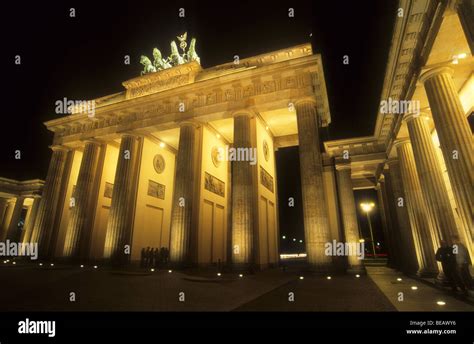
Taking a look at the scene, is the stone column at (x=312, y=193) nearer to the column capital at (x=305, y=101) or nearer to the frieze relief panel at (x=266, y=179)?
the column capital at (x=305, y=101)

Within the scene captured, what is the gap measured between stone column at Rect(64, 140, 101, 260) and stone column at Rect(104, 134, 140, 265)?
313 cm

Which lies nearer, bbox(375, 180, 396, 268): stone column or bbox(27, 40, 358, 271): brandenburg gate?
bbox(27, 40, 358, 271): brandenburg gate

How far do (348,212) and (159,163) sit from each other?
1662 cm

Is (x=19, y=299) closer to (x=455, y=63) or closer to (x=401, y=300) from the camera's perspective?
(x=401, y=300)

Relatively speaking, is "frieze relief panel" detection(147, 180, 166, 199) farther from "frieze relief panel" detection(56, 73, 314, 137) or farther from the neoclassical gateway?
"frieze relief panel" detection(56, 73, 314, 137)

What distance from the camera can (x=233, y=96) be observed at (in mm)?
18812

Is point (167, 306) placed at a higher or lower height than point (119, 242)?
lower

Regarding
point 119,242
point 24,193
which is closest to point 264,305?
point 119,242

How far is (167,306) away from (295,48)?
18.5m

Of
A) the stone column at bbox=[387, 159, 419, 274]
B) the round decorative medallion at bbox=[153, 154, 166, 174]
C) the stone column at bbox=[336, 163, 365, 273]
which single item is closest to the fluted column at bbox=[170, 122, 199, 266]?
the round decorative medallion at bbox=[153, 154, 166, 174]

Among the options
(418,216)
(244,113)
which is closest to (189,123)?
(244,113)

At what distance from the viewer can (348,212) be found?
1980 centimetres

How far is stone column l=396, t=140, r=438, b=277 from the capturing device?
43.7 ft

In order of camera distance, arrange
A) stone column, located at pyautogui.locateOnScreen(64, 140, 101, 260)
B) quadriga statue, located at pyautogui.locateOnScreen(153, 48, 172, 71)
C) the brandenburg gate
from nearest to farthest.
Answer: the brandenburg gate < stone column, located at pyautogui.locateOnScreen(64, 140, 101, 260) < quadriga statue, located at pyautogui.locateOnScreen(153, 48, 172, 71)
